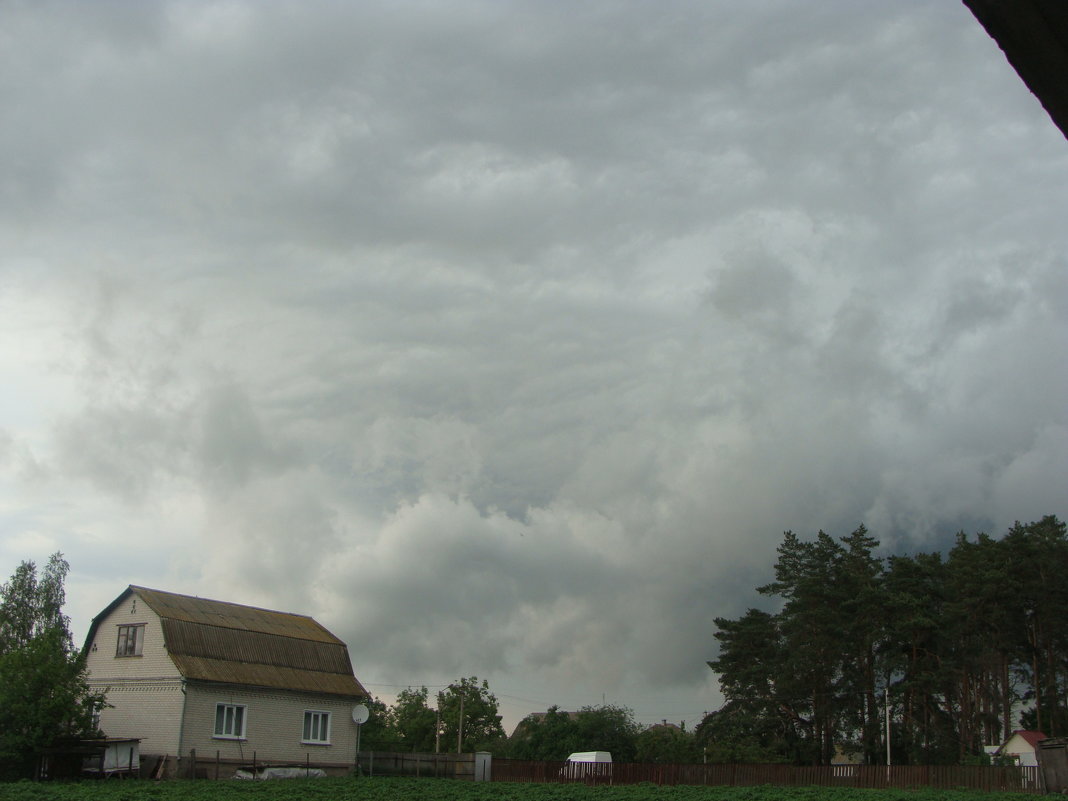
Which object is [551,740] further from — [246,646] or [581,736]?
[246,646]

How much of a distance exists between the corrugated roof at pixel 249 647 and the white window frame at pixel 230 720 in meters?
0.95

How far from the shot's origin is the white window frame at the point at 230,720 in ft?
121

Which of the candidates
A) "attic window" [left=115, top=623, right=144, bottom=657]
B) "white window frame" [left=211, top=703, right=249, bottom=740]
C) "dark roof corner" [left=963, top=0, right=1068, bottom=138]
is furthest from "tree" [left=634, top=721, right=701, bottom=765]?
"dark roof corner" [left=963, top=0, right=1068, bottom=138]

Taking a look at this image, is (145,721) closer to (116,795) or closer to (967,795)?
(116,795)

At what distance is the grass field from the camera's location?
26953 mm

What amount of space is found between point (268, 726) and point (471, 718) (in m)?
43.3

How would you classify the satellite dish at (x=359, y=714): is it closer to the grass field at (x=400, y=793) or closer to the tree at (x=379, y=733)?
the grass field at (x=400, y=793)

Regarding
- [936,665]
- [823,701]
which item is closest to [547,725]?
[823,701]

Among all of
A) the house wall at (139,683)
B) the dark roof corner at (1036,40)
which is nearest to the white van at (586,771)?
the house wall at (139,683)

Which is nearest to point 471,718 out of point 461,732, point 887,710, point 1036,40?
point 461,732

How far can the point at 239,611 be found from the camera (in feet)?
142

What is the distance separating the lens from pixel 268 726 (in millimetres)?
38781

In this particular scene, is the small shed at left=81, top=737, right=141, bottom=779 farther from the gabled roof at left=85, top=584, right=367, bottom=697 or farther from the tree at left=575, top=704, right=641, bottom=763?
the tree at left=575, top=704, right=641, bottom=763

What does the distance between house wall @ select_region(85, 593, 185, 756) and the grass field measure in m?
3.26
